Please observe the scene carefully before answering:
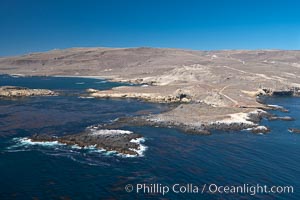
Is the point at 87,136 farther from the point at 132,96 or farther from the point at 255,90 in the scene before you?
the point at 255,90

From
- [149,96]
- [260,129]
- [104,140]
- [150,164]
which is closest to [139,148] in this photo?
[104,140]

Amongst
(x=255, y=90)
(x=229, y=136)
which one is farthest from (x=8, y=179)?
(x=255, y=90)

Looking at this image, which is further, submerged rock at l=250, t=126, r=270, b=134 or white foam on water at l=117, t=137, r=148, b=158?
submerged rock at l=250, t=126, r=270, b=134

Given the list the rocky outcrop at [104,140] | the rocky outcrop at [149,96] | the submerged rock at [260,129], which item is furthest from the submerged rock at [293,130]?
the rocky outcrop at [149,96]

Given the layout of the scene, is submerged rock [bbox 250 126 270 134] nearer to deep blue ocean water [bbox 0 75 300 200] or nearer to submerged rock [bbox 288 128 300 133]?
deep blue ocean water [bbox 0 75 300 200]

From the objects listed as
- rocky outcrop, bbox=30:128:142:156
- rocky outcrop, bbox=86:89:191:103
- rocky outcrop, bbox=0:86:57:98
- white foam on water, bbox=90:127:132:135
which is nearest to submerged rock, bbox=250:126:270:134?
rocky outcrop, bbox=30:128:142:156

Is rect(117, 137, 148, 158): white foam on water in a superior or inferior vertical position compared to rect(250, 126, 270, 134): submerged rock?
inferior
